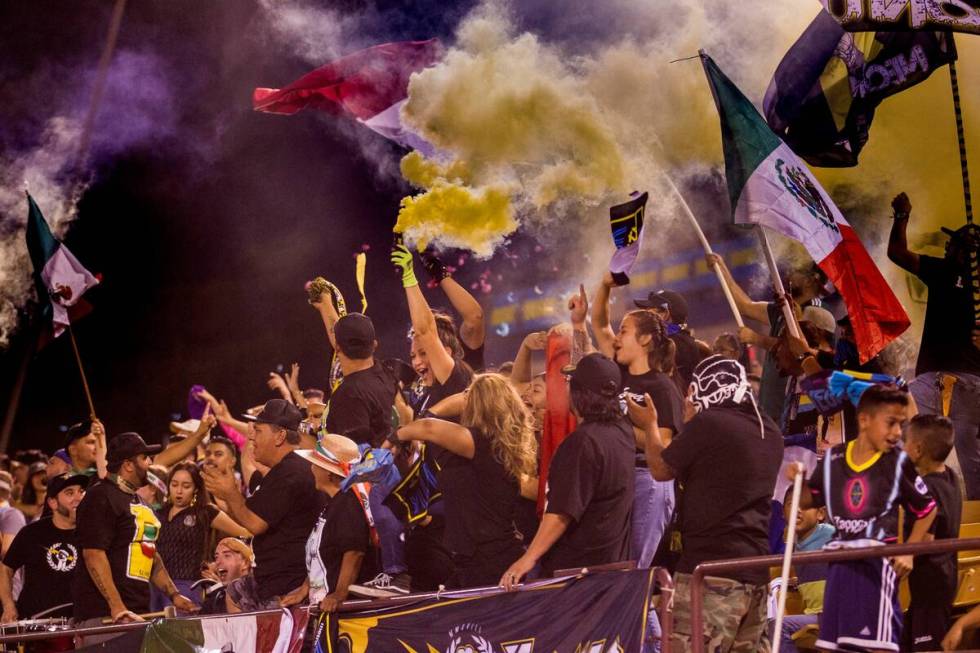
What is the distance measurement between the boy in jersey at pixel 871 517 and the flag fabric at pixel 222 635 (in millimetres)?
3099

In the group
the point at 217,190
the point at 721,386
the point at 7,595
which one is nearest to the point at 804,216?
the point at 721,386

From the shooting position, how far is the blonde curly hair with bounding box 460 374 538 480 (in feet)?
22.7

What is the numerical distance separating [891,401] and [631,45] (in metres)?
4.78

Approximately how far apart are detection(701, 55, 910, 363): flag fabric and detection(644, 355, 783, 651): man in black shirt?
1615 millimetres

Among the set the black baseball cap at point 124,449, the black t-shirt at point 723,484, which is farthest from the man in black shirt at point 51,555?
the black t-shirt at point 723,484

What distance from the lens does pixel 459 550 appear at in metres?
6.98

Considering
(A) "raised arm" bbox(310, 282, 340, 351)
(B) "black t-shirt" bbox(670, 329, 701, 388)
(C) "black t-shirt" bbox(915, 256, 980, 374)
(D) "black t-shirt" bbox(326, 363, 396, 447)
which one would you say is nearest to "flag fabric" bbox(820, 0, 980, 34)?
(C) "black t-shirt" bbox(915, 256, 980, 374)

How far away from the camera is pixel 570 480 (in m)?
6.30

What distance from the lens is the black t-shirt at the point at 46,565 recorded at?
356 inches

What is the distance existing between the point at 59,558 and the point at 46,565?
0.35 feet

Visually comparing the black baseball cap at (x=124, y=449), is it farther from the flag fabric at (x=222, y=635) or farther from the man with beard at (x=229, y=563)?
the flag fabric at (x=222, y=635)

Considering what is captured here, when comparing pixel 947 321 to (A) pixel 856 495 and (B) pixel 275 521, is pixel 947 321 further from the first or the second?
(B) pixel 275 521

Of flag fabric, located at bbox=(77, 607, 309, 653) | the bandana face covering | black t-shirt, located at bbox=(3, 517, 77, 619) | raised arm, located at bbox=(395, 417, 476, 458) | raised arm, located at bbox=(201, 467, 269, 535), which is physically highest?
the bandana face covering

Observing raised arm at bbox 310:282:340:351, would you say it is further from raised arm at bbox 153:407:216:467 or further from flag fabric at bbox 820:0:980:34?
flag fabric at bbox 820:0:980:34
